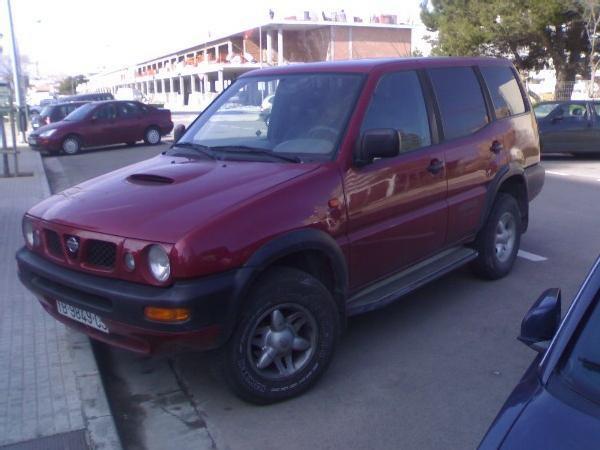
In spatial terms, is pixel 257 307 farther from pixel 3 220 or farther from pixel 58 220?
pixel 3 220

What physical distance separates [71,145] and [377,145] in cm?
1871

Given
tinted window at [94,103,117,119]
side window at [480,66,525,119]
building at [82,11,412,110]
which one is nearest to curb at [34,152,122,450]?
side window at [480,66,525,119]

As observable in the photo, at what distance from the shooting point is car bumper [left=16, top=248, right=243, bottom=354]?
3572 mm

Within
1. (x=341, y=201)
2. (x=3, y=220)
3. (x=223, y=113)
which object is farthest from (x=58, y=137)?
(x=341, y=201)

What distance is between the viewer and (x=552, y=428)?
207 centimetres

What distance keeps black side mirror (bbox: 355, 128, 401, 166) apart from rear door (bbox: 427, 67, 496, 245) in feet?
3.50

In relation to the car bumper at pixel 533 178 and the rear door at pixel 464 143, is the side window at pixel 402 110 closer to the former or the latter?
the rear door at pixel 464 143

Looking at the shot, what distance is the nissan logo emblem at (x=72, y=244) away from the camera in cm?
397

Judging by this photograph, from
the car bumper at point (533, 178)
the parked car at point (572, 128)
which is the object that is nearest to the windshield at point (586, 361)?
the car bumper at point (533, 178)

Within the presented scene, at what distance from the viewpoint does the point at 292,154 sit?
453cm

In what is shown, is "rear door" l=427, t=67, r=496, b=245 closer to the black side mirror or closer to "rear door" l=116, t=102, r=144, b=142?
the black side mirror

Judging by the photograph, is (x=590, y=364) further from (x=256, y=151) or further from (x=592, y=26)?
(x=592, y=26)

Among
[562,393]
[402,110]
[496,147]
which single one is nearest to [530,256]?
[496,147]

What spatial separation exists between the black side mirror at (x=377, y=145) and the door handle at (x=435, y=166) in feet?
2.48
